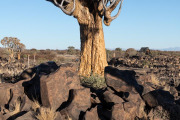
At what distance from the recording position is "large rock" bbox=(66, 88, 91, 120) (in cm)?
527

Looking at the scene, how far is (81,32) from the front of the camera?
10367 millimetres

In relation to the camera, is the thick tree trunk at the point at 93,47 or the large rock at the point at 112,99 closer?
the large rock at the point at 112,99

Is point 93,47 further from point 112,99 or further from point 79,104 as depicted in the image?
point 79,104

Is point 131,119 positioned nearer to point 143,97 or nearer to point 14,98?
point 143,97

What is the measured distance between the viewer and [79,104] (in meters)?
5.52

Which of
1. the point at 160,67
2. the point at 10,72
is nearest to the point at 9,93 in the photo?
the point at 10,72

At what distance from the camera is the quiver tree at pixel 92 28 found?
982 centimetres

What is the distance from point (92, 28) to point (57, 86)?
4.87 metres

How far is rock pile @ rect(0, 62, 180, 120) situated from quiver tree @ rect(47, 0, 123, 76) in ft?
10.9

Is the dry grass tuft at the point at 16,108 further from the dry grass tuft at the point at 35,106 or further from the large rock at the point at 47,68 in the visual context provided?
the large rock at the point at 47,68

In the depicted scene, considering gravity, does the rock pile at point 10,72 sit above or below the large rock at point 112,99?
below

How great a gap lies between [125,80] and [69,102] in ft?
6.92

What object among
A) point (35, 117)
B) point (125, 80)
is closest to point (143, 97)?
point (125, 80)

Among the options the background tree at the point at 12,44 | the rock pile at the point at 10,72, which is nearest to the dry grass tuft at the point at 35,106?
the rock pile at the point at 10,72
